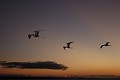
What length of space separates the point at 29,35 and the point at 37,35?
2.30m

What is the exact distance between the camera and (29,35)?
7950cm

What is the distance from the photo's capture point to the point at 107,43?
8238 centimetres

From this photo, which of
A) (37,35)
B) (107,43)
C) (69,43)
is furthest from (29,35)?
(107,43)

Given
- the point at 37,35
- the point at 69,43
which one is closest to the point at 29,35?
the point at 37,35

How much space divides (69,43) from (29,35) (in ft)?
26.7

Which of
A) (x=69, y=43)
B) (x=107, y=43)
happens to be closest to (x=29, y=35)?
(x=69, y=43)

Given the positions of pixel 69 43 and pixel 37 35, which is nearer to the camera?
pixel 37 35

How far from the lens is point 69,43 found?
83875 mm

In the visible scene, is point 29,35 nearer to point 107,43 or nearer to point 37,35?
point 37,35

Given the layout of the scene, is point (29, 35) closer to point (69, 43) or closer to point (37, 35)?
point (37, 35)

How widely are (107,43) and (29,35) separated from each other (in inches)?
536

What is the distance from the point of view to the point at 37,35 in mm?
77688
